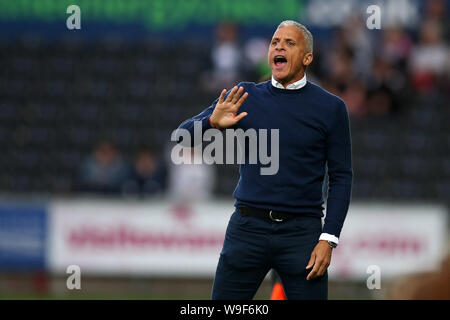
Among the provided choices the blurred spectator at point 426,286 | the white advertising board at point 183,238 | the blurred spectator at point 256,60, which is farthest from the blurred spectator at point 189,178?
the blurred spectator at point 426,286

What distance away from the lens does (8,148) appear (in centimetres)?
1413

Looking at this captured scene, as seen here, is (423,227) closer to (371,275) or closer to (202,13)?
(371,275)

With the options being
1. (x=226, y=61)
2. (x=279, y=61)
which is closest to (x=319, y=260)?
(x=279, y=61)

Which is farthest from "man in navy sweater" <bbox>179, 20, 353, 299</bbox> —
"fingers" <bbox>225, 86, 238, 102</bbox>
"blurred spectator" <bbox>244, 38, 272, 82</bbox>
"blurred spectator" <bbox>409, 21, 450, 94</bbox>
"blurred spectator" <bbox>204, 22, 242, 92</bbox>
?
"blurred spectator" <bbox>409, 21, 450, 94</bbox>

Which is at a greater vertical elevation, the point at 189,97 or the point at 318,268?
the point at 189,97

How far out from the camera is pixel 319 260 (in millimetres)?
4426

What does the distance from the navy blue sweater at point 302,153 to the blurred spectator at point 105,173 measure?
7559 millimetres

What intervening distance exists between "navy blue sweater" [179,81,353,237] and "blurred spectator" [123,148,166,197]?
7.52m

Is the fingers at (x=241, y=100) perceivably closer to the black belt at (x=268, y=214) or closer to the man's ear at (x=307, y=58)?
the man's ear at (x=307, y=58)

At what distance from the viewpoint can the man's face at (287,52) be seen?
179 inches

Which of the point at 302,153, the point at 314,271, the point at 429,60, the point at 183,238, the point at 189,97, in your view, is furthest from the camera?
the point at 189,97

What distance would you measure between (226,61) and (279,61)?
375 inches

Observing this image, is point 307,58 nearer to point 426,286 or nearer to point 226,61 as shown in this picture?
point 426,286

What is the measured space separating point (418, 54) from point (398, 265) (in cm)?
461
